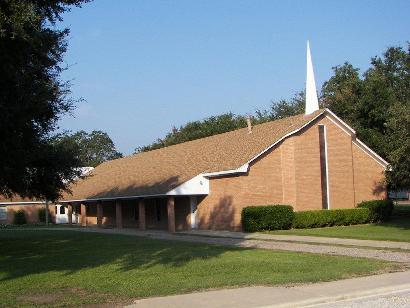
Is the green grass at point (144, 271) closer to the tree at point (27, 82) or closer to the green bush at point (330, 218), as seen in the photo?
the tree at point (27, 82)

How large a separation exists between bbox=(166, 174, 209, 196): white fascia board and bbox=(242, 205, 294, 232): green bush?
3261 millimetres

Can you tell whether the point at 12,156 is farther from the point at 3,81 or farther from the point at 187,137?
the point at 187,137

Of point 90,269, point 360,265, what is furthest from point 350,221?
point 90,269

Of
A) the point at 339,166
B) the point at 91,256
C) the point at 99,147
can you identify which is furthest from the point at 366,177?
the point at 99,147

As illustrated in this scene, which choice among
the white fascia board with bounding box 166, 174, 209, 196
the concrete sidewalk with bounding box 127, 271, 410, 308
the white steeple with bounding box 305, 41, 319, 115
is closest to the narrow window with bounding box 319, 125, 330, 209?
the white steeple with bounding box 305, 41, 319, 115

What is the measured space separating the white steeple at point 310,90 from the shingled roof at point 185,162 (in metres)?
1.41

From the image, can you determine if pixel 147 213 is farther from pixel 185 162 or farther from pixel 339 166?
pixel 339 166

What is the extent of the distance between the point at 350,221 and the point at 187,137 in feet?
128

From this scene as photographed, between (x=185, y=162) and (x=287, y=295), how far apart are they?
27.4 m

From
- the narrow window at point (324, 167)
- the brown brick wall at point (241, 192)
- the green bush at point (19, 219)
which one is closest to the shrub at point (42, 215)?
the green bush at point (19, 219)

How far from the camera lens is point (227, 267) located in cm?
1484

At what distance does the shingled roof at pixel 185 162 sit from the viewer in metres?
33.2

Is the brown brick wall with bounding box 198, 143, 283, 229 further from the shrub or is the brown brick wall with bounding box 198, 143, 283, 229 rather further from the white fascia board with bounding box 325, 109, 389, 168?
the shrub

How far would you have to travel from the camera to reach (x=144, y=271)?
14.4 meters
